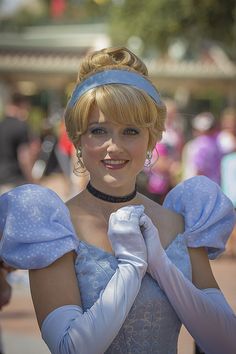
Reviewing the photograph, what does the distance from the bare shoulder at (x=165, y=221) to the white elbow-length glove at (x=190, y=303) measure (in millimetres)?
118

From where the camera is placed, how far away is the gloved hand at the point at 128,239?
2271 mm

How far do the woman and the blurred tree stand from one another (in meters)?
14.9

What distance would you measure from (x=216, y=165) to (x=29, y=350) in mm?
4077

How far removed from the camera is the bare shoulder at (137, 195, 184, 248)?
8.05ft

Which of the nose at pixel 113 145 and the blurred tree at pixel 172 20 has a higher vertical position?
the nose at pixel 113 145

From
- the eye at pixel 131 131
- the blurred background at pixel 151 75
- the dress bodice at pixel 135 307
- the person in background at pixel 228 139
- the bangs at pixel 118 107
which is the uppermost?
the bangs at pixel 118 107

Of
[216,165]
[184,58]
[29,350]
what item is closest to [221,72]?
[184,58]

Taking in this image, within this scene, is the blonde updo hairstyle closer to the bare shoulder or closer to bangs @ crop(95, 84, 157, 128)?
bangs @ crop(95, 84, 157, 128)

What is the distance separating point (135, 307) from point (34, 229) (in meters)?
0.33

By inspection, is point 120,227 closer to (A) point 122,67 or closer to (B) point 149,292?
(B) point 149,292

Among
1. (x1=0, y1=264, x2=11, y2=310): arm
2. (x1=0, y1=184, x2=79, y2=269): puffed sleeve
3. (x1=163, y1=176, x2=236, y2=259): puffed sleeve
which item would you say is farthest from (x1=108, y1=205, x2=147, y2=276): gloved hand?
(x1=0, y1=264, x2=11, y2=310): arm

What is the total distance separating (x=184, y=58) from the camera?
121 feet

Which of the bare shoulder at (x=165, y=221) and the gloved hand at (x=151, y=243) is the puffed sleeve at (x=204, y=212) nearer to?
the bare shoulder at (x=165, y=221)

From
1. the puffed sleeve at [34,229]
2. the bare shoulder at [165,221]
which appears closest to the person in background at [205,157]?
the bare shoulder at [165,221]
